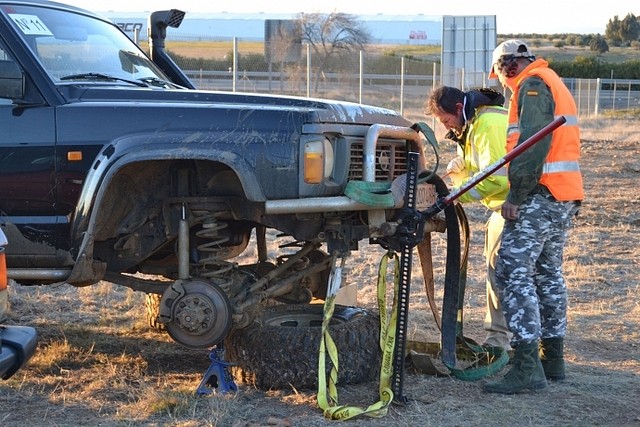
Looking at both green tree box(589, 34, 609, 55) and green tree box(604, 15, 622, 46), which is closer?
green tree box(589, 34, 609, 55)

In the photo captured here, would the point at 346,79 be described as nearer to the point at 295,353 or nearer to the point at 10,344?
the point at 295,353

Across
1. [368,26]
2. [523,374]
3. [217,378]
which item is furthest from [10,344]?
[368,26]

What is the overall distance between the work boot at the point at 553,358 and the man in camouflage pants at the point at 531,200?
0.66 ft

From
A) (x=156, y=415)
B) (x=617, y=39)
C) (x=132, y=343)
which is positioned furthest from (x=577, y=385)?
(x=617, y=39)

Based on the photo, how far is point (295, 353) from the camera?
5645 millimetres

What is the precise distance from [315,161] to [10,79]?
1.76 metres

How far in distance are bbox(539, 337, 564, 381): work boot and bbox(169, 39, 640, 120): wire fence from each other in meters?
12.9

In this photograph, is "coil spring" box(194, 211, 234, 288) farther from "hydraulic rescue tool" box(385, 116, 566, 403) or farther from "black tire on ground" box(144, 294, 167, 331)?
"black tire on ground" box(144, 294, 167, 331)

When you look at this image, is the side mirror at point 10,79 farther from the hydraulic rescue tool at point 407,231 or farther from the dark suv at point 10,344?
the hydraulic rescue tool at point 407,231

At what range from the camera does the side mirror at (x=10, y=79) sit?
5.44 m

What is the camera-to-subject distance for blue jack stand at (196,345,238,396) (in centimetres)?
554

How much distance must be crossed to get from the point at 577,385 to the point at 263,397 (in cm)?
190

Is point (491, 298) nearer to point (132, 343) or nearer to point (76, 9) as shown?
point (132, 343)

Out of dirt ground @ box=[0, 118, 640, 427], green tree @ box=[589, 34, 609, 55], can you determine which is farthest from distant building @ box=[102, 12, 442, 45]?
dirt ground @ box=[0, 118, 640, 427]
